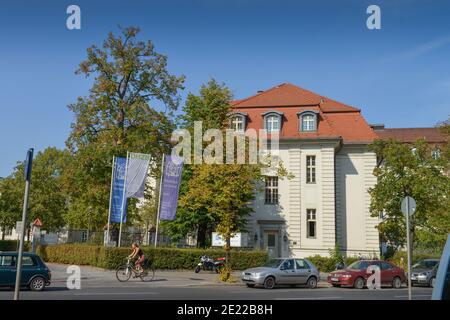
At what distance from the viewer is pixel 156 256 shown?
30.6 m

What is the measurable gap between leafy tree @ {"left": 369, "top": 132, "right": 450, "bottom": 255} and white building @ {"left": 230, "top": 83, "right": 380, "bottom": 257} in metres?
6.23

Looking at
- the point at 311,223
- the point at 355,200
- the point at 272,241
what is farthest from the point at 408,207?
the point at 355,200

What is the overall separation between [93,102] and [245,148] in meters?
15.8

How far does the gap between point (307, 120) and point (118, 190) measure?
66.8 ft

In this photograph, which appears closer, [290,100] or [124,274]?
[124,274]

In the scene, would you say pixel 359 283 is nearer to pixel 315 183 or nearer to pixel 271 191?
pixel 315 183

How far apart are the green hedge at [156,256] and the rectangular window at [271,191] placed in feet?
31.1

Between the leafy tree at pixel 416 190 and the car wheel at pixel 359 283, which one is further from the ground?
the leafy tree at pixel 416 190

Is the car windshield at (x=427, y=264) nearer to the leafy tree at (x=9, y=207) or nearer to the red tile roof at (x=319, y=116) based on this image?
the red tile roof at (x=319, y=116)

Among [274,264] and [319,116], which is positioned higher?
[319,116]

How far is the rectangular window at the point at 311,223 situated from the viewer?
4169cm

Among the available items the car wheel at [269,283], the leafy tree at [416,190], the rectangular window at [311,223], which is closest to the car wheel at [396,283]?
the car wheel at [269,283]
